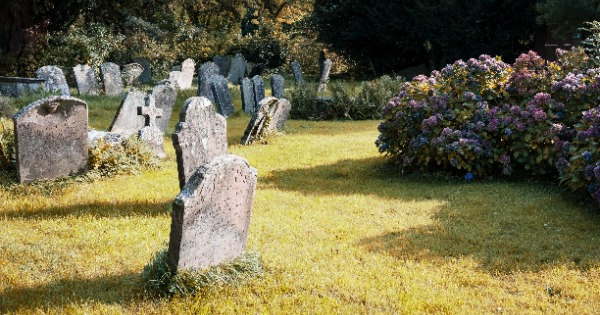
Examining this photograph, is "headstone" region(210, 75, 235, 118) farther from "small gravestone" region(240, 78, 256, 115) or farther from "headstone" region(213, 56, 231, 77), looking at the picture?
"headstone" region(213, 56, 231, 77)

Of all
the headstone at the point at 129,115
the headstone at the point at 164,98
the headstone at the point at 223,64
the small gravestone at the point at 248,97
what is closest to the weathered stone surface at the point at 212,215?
the headstone at the point at 129,115

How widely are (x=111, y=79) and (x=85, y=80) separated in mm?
742

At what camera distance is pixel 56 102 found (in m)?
7.77

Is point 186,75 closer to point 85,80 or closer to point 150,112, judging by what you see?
point 85,80

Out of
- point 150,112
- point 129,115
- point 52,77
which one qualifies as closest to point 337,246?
point 150,112

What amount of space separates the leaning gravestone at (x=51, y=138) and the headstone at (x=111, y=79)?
35.4 feet

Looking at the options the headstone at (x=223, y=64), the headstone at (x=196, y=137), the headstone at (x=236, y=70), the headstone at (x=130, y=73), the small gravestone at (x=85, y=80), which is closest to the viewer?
the headstone at (x=196, y=137)

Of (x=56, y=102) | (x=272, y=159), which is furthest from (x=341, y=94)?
(x=56, y=102)

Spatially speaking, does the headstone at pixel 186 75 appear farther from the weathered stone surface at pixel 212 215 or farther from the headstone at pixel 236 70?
the weathered stone surface at pixel 212 215

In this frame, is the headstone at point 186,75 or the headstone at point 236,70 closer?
the headstone at point 186,75

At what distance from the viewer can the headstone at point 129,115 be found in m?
10.8

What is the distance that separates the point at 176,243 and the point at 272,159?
A: 19.1ft

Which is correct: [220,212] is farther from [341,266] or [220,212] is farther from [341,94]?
[341,94]

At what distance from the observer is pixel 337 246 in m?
5.73
